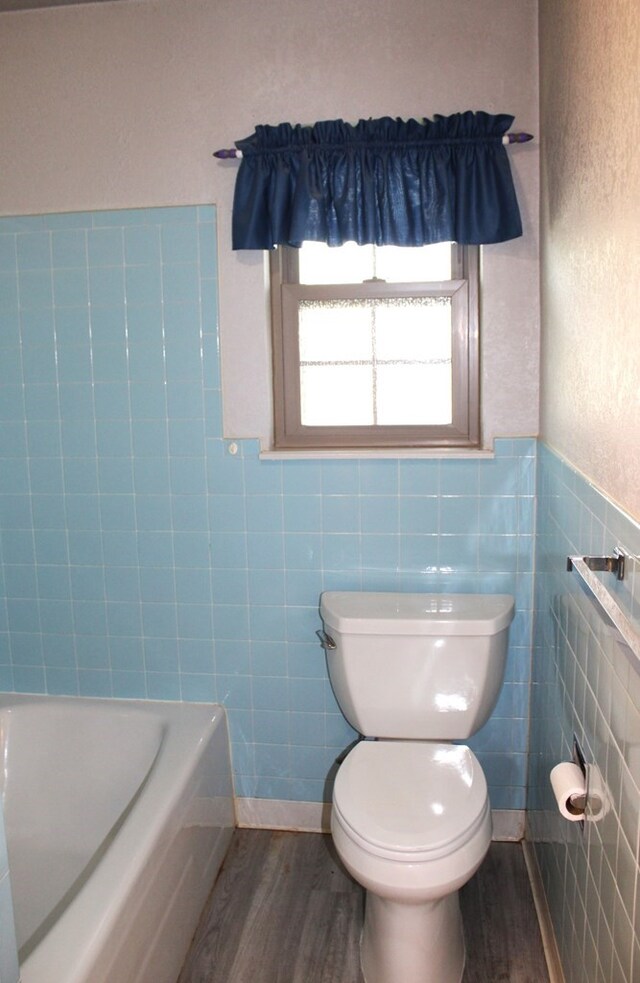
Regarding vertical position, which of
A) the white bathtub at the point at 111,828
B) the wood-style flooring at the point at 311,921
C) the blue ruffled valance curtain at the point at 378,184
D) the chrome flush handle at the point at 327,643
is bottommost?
the wood-style flooring at the point at 311,921

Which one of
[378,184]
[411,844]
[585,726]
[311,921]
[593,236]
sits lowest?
[311,921]

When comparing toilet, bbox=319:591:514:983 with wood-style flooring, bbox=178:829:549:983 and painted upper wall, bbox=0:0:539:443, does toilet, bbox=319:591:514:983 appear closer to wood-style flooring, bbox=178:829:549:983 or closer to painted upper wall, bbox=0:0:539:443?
wood-style flooring, bbox=178:829:549:983

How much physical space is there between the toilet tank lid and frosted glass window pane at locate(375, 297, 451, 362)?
2.43ft

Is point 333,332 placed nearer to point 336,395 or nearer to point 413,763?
point 336,395

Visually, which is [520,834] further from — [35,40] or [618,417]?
[35,40]

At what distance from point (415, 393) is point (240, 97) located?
3.31ft

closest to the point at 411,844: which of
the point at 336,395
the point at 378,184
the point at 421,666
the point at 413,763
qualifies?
the point at 413,763

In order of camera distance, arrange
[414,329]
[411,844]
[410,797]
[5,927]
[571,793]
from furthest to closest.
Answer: [414,329]
[410,797]
[411,844]
[571,793]
[5,927]

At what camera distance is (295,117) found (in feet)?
7.39

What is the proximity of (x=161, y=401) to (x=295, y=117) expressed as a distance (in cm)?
92

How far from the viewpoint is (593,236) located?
144cm

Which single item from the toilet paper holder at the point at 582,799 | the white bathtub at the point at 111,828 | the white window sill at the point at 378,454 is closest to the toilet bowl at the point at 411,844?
the toilet paper holder at the point at 582,799

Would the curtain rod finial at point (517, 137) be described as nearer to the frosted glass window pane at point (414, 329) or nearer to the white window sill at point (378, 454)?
the frosted glass window pane at point (414, 329)

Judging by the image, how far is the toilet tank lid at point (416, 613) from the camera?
6.93 feet
